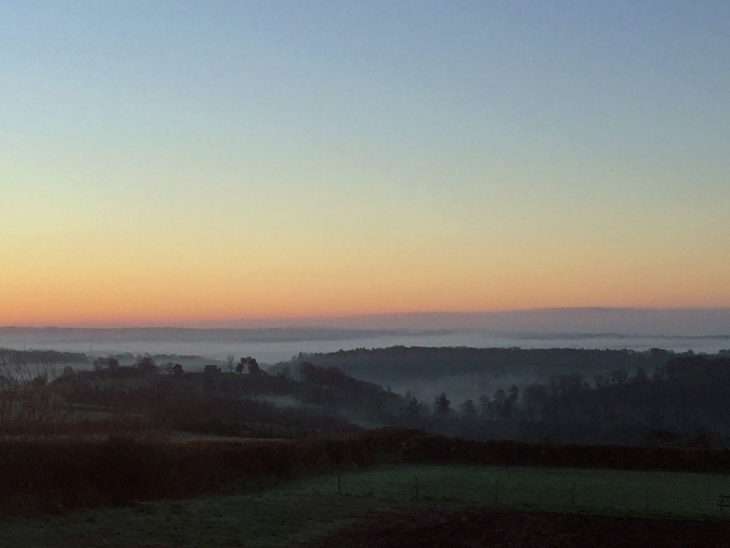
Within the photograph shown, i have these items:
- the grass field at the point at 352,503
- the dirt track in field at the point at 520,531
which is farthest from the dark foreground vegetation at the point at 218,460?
the dirt track in field at the point at 520,531

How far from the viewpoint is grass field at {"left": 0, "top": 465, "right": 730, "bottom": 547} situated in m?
23.8

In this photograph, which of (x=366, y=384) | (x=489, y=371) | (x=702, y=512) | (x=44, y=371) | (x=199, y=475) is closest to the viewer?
(x=702, y=512)

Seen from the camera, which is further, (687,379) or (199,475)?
(687,379)

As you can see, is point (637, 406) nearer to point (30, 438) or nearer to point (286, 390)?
point (286, 390)

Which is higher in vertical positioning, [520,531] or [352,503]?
[520,531]

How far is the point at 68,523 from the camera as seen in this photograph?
84.6ft

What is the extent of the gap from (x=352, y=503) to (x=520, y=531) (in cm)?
712

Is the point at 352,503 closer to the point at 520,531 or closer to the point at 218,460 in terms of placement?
the point at 520,531

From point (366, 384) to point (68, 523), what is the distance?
90.7 m

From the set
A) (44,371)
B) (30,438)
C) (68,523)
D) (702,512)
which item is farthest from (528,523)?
(44,371)

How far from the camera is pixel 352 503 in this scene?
31.6 m

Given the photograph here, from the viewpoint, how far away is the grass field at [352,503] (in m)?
23.8

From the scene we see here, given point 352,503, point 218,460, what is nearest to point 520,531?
point 352,503

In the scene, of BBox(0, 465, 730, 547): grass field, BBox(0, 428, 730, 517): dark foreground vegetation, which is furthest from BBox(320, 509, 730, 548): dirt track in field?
BBox(0, 428, 730, 517): dark foreground vegetation
